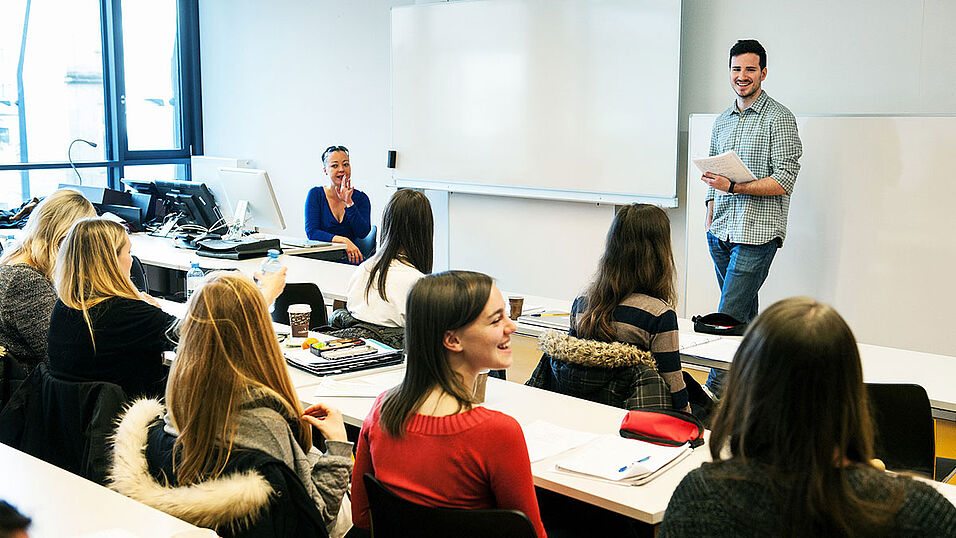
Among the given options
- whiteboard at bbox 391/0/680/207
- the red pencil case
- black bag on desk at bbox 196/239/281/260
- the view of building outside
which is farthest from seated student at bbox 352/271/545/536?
the view of building outside

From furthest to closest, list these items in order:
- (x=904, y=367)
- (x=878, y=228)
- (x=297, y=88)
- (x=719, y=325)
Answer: (x=297, y=88) → (x=878, y=228) → (x=719, y=325) → (x=904, y=367)

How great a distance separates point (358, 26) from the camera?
7.45 metres

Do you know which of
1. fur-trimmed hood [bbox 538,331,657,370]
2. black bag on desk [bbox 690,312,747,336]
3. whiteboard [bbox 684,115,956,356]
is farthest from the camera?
whiteboard [bbox 684,115,956,356]

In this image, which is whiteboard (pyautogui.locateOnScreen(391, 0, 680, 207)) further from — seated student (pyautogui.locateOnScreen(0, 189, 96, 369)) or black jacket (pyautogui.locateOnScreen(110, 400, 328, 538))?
black jacket (pyautogui.locateOnScreen(110, 400, 328, 538))

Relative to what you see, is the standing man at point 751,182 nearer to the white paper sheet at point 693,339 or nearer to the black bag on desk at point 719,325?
the black bag on desk at point 719,325

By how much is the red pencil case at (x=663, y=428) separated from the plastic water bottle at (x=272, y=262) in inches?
99.9

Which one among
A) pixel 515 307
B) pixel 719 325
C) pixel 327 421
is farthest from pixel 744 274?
pixel 327 421

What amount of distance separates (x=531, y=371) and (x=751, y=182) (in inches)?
68.3

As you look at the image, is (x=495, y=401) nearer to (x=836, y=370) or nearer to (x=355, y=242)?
(x=836, y=370)

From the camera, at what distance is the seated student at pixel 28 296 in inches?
126

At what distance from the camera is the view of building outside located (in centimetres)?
784

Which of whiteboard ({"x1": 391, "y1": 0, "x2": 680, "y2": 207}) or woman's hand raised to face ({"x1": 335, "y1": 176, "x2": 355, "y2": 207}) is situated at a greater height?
whiteboard ({"x1": 391, "y1": 0, "x2": 680, "y2": 207})

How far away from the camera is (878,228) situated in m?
4.84

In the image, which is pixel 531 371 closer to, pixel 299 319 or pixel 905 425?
pixel 299 319
